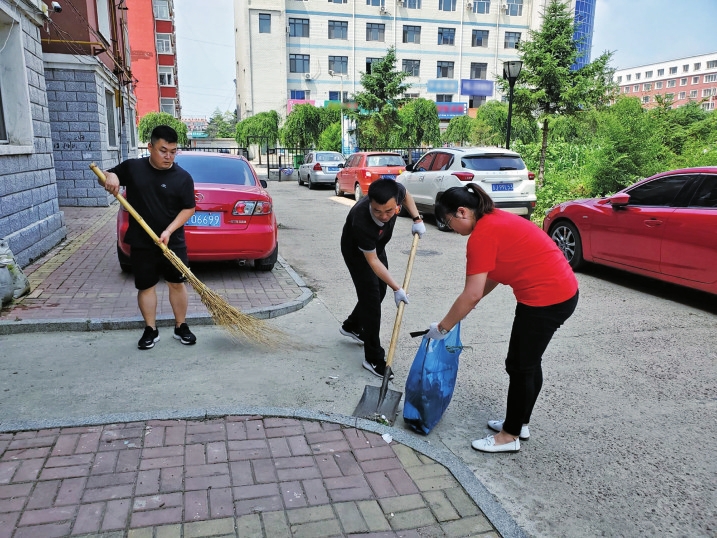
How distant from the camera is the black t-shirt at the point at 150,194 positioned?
442cm

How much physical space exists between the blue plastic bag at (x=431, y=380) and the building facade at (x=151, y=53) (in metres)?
45.3

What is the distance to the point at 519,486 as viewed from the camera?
2.90m

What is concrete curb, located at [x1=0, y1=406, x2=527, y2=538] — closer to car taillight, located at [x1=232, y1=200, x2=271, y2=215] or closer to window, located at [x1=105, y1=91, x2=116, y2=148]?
car taillight, located at [x1=232, y1=200, x2=271, y2=215]

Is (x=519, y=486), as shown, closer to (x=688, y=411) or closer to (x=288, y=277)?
(x=688, y=411)

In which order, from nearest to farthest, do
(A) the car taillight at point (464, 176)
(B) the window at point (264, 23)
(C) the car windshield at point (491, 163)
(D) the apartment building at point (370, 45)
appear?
1. (A) the car taillight at point (464, 176)
2. (C) the car windshield at point (491, 163)
3. (B) the window at point (264, 23)
4. (D) the apartment building at point (370, 45)

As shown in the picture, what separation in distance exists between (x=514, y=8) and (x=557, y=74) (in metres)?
44.3

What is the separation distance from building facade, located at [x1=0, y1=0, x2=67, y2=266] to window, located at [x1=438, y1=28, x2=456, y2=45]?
161ft

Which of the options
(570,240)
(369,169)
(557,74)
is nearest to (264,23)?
(369,169)

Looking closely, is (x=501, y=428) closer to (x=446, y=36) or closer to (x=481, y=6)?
(x=446, y=36)

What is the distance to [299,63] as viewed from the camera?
161ft

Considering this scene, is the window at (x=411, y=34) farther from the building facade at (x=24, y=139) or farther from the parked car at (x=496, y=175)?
the building facade at (x=24, y=139)

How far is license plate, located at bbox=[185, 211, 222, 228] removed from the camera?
646 cm

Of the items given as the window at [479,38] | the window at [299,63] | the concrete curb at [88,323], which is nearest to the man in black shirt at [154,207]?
the concrete curb at [88,323]

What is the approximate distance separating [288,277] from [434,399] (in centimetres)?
427
